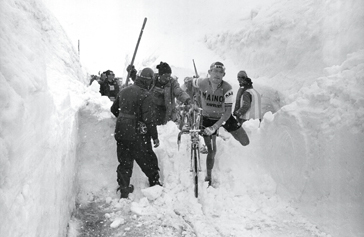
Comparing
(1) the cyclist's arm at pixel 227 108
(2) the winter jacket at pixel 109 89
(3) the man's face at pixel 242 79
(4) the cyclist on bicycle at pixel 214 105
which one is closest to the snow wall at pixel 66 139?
(4) the cyclist on bicycle at pixel 214 105

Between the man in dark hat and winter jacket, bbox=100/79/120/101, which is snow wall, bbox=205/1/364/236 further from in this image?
winter jacket, bbox=100/79/120/101

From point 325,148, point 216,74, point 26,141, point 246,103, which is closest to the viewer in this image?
point 26,141

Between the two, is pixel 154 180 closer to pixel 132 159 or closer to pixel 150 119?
pixel 132 159

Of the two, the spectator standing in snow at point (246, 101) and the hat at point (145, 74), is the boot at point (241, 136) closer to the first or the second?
the spectator standing in snow at point (246, 101)

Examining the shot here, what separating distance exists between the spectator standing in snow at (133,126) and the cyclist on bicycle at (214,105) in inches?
37.2

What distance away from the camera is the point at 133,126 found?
14.8 feet

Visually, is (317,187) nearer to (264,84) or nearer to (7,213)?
(7,213)

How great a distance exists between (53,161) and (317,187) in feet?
9.85

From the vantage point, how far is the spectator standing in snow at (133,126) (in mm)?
4527

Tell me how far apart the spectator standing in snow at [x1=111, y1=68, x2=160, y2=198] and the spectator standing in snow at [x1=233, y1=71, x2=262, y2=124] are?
2.34m

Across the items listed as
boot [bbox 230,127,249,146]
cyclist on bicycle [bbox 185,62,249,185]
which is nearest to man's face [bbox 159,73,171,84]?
cyclist on bicycle [bbox 185,62,249,185]

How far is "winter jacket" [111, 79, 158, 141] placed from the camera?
4.50 m

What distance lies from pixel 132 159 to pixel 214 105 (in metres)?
1.59

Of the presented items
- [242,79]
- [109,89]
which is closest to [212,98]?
[242,79]
